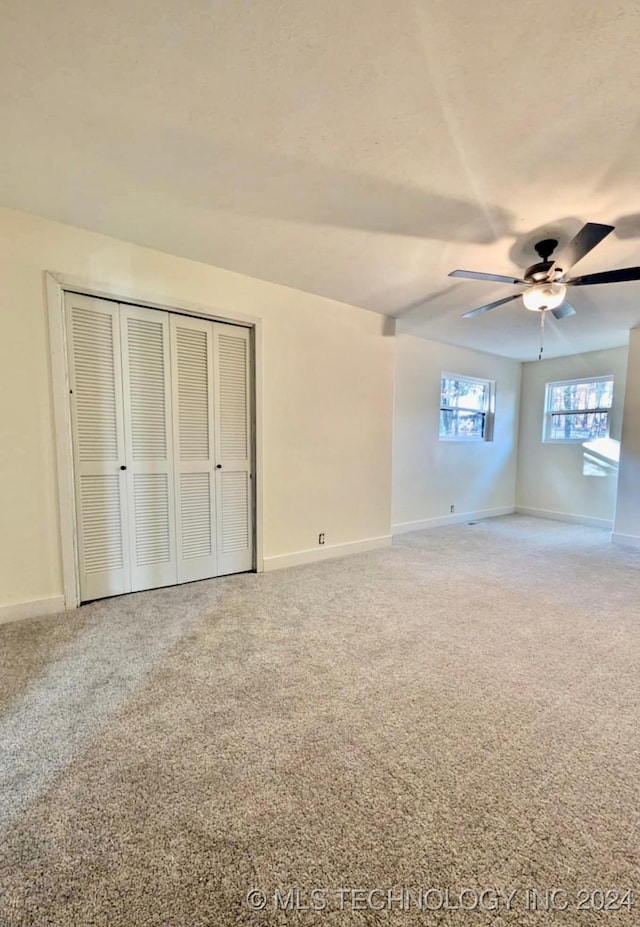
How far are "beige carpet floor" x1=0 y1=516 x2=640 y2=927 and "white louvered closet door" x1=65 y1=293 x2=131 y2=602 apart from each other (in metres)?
0.36

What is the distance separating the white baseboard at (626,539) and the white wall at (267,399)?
285 cm

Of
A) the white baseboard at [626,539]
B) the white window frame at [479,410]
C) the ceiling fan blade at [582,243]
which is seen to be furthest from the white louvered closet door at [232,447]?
the white baseboard at [626,539]

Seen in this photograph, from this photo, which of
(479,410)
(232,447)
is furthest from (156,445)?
(479,410)

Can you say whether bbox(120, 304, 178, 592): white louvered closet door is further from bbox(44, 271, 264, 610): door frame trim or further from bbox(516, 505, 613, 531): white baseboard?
bbox(516, 505, 613, 531): white baseboard

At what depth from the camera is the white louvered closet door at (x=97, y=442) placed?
2527mm

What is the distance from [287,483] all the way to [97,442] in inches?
60.8

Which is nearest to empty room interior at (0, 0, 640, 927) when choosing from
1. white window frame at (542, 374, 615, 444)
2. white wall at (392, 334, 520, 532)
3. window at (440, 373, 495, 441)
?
white wall at (392, 334, 520, 532)

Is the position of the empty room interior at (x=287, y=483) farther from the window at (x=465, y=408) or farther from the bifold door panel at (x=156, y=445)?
the window at (x=465, y=408)

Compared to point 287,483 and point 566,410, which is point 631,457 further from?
point 287,483

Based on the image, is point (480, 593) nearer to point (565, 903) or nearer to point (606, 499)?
point (565, 903)

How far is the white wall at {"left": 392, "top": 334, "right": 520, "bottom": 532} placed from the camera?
4859 millimetres

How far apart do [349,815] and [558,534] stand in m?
4.82

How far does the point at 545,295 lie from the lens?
96.2 inches

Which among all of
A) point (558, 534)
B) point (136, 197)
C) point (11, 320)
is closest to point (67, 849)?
point (11, 320)
